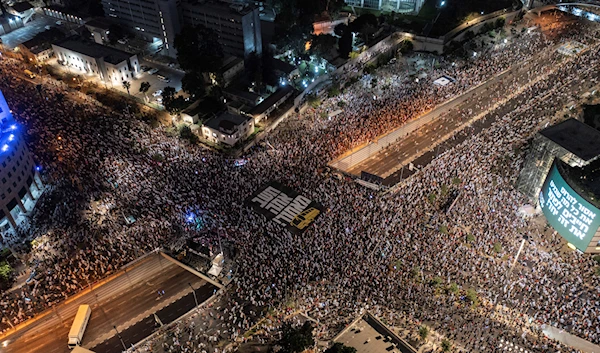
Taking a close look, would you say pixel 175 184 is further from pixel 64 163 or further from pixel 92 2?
pixel 92 2

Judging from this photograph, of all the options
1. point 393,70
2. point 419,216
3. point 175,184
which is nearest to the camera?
point 419,216

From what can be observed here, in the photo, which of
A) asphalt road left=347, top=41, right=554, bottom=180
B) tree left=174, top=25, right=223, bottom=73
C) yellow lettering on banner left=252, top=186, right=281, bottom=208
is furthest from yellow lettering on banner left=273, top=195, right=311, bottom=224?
tree left=174, top=25, right=223, bottom=73

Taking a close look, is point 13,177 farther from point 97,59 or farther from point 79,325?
point 97,59

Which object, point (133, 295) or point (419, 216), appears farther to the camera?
point (419, 216)

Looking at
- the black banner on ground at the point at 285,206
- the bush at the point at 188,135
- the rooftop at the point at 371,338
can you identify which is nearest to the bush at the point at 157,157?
the bush at the point at 188,135

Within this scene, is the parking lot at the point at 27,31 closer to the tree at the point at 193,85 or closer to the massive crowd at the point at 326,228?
the massive crowd at the point at 326,228

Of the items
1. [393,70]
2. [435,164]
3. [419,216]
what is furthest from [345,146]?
[393,70]
